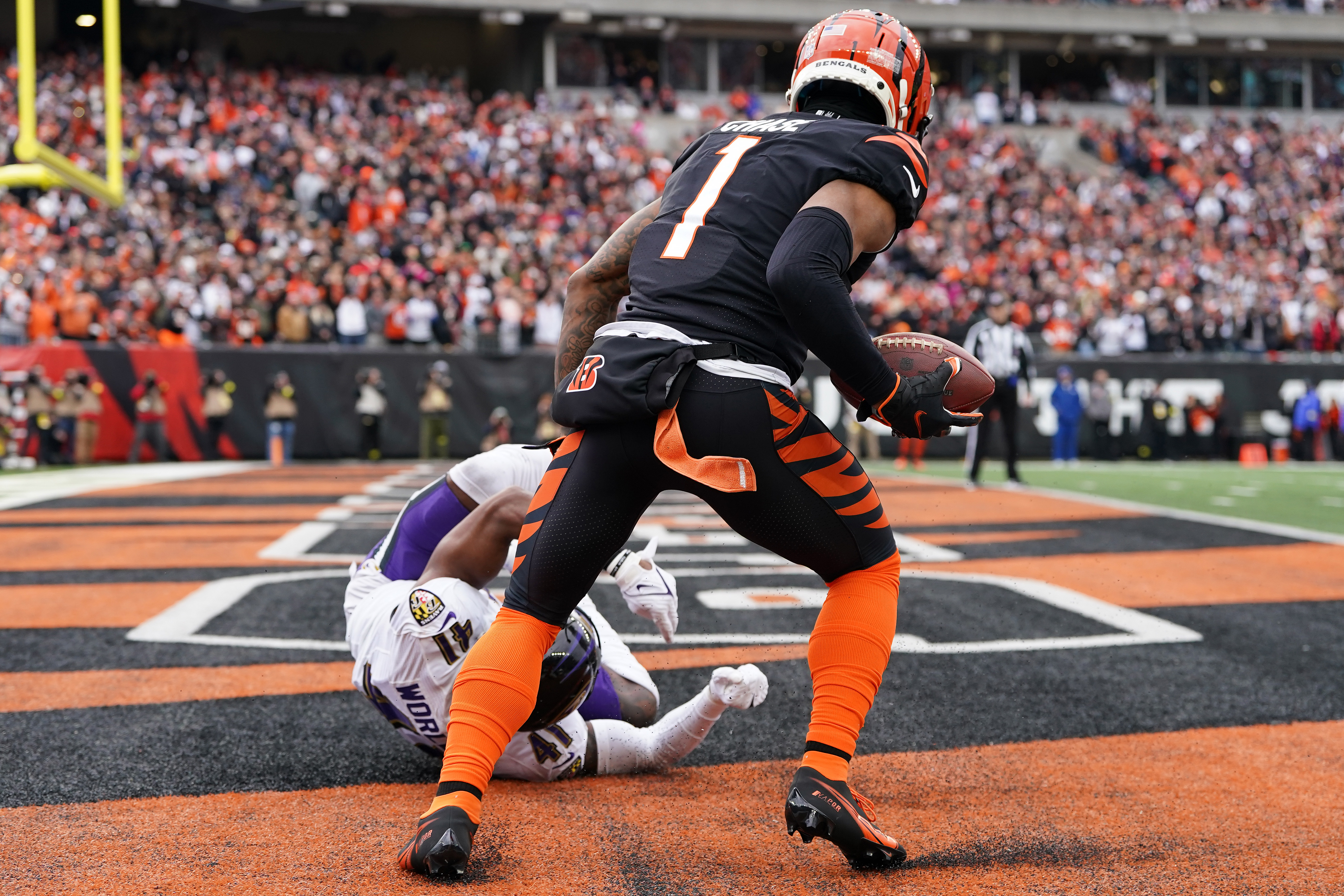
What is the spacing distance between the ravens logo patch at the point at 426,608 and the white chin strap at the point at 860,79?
1450mm

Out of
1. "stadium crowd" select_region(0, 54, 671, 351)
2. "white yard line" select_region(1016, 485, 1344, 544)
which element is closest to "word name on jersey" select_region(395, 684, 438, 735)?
"white yard line" select_region(1016, 485, 1344, 544)

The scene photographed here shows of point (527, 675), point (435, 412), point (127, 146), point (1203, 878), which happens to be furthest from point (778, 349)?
point (127, 146)

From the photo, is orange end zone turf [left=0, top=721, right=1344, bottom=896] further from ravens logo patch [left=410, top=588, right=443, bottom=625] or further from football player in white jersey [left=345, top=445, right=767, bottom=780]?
ravens logo patch [left=410, top=588, right=443, bottom=625]

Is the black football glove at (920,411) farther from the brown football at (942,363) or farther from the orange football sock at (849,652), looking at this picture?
the orange football sock at (849,652)

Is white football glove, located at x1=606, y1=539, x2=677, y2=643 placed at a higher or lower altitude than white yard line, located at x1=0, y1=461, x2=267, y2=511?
higher

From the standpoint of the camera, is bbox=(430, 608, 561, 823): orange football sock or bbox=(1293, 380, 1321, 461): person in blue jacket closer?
bbox=(430, 608, 561, 823): orange football sock

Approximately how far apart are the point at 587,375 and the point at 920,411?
69 cm

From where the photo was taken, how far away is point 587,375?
2.39 metres

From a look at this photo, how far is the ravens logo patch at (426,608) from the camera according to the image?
2.66m

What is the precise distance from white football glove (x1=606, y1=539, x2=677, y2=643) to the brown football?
26.8 inches

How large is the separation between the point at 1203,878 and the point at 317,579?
15.1 ft

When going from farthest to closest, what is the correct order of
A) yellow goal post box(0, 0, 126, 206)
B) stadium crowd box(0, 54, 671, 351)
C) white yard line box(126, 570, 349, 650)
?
stadium crowd box(0, 54, 671, 351), yellow goal post box(0, 0, 126, 206), white yard line box(126, 570, 349, 650)

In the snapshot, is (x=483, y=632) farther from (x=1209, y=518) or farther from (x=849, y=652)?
(x=1209, y=518)

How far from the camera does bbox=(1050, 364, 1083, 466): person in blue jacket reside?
16719 millimetres
